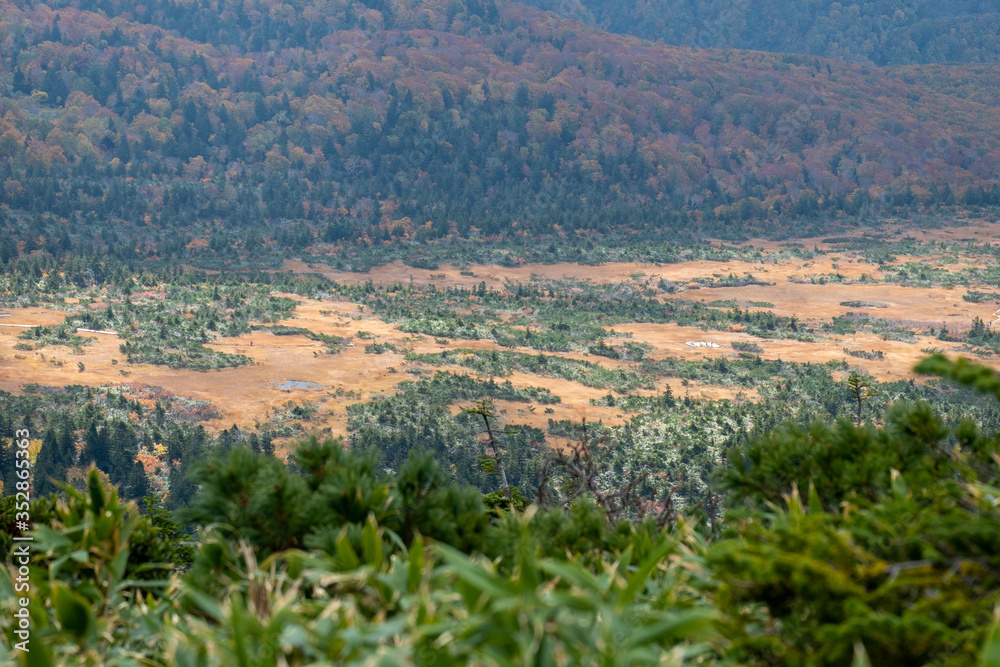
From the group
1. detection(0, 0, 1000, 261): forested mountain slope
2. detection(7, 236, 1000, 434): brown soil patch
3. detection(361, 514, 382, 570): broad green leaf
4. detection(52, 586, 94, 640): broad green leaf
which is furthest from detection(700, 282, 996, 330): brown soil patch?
detection(52, 586, 94, 640): broad green leaf

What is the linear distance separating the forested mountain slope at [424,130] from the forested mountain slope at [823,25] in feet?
112

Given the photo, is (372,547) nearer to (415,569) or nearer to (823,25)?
(415,569)

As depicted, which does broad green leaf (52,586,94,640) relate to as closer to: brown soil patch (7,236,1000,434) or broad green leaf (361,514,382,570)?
broad green leaf (361,514,382,570)

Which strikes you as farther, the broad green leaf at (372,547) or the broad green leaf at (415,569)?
the broad green leaf at (372,547)

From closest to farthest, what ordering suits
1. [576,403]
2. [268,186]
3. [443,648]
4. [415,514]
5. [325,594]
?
1. [443,648]
2. [325,594]
3. [415,514]
4. [576,403]
5. [268,186]

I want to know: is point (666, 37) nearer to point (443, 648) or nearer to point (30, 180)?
point (30, 180)

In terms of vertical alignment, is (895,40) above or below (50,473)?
above

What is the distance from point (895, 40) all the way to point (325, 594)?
111857 millimetres

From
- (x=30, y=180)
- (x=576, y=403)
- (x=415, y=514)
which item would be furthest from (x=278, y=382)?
(x=30, y=180)

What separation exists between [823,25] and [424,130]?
67334 mm

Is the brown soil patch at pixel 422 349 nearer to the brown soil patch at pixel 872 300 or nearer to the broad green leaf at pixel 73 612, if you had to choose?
the brown soil patch at pixel 872 300

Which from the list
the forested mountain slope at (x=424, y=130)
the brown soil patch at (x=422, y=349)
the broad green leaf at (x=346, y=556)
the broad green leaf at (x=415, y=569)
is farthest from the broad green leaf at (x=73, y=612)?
the forested mountain slope at (x=424, y=130)

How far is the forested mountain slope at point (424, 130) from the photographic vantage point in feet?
153

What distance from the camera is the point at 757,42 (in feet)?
347
